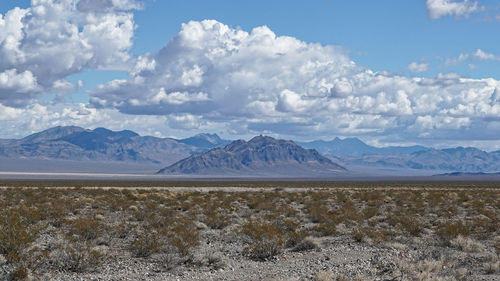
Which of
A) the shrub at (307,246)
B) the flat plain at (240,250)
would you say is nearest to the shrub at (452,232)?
the flat plain at (240,250)

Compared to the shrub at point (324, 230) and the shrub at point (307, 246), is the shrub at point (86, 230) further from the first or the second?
the shrub at point (324, 230)

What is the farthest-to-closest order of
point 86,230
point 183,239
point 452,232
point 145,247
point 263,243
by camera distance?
1. point 452,232
2. point 86,230
3. point 183,239
4. point 263,243
5. point 145,247

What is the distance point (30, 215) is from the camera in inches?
978

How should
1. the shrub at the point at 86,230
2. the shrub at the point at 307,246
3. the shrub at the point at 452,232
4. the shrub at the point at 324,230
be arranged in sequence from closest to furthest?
the shrub at the point at 307,246, the shrub at the point at 86,230, the shrub at the point at 452,232, the shrub at the point at 324,230

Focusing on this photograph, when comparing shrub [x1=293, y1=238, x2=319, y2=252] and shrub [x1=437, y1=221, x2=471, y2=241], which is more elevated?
shrub [x1=437, y1=221, x2=471, y2=241]

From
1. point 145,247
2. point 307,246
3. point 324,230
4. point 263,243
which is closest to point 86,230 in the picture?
point 145,247

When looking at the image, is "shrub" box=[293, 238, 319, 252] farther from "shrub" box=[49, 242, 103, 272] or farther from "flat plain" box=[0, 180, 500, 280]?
"shrub" box=[49, 242, 103, 272]

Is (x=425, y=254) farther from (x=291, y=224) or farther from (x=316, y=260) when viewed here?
(x=291, y=224)

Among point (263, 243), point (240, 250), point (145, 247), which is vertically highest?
point (263, 243)

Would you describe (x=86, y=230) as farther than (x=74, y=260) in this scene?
Yes

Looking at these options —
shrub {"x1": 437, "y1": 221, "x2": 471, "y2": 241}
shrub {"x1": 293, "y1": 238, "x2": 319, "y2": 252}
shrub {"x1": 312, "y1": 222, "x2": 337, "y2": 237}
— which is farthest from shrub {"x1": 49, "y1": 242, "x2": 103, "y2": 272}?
shrub {"x1": 437, "y1": 221, "x2": 471, "y2": 241}

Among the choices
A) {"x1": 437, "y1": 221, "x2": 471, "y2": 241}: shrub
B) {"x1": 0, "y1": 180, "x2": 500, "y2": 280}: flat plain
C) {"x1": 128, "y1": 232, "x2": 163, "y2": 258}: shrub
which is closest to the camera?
{"x1": 0, "y1": 180, "x2": 500, "y2": 280}: flat plain

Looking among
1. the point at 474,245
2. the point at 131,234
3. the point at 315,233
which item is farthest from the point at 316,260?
the point at 131,234

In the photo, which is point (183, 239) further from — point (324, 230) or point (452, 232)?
point (452, 232)
